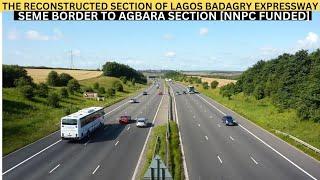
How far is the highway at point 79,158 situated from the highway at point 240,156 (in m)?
4.96

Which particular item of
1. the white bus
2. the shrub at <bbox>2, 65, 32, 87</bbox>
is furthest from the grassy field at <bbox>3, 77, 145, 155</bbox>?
the shrub at <bbox>2, 65, 32, 87</bbox>

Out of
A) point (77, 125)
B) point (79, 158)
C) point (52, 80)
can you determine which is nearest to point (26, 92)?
point (77, 125)

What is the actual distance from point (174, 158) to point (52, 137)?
58.6 ft

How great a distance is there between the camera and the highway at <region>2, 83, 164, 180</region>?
99.4ft

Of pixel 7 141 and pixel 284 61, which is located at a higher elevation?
pixel 284 61

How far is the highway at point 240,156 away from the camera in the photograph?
30188 mm

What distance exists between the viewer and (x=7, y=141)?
42188 millimetres

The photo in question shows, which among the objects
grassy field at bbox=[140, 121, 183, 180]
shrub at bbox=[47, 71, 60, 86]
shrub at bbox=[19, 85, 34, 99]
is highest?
shrub at bbox=[47, 71, 60, 86]

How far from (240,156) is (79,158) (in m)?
13.4

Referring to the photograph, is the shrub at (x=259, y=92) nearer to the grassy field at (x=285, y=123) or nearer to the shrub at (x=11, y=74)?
the grassy field at (x=285, y=123)

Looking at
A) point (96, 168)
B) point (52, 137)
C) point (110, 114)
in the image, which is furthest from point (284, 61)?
point (96, 168)

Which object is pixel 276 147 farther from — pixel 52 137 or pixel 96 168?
pixel 52 137

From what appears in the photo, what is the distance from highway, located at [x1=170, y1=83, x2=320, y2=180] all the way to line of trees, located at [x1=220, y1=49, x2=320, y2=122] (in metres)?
8.74

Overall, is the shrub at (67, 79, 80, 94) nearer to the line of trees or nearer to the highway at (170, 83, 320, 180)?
the line of trees
